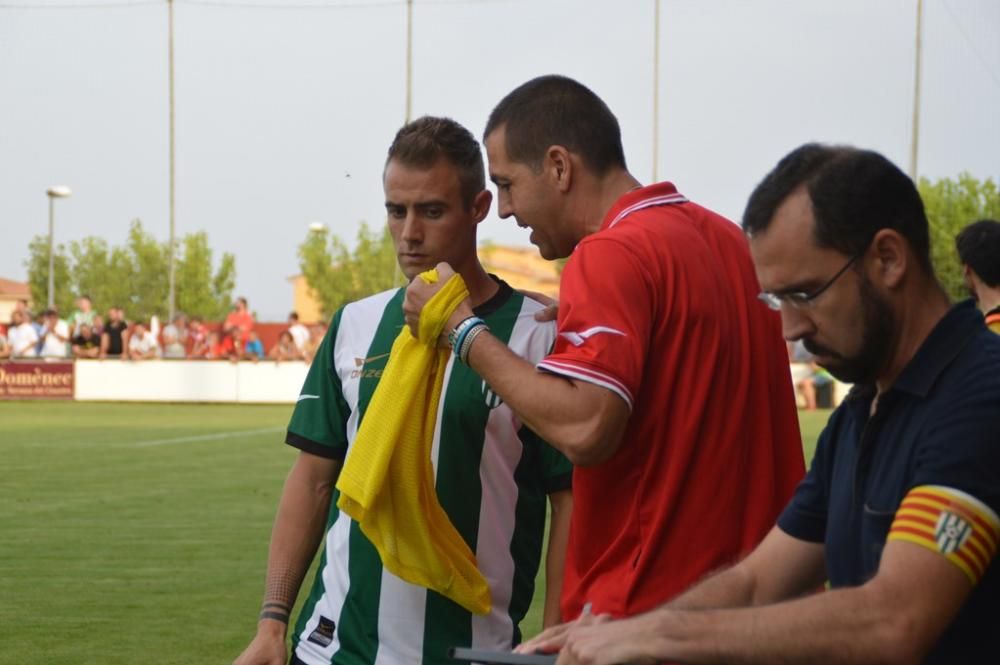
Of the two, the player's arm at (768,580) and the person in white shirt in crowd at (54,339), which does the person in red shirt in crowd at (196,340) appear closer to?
the person in white shirt in crowd at (54,339)

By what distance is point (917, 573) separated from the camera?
101 inches

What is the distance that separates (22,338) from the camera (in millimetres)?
36906

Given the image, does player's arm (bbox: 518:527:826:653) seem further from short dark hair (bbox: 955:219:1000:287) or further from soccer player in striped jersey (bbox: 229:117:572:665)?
short dark hair (bbox: 955:219:1000:287)

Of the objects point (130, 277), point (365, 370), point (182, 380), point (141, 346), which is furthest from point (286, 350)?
point (130, 277)

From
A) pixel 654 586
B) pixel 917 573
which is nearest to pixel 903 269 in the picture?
pixel 917 573

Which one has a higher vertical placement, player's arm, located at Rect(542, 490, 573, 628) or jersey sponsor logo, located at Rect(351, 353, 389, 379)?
jersey sponsor logo, located at Rect(351, 353, 389, 379)

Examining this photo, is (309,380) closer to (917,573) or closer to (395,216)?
(395,216)

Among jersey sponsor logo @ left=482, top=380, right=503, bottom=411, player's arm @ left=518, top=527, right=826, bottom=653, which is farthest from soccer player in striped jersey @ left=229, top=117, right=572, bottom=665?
player's arm @ left=518, top=527, right=826, bottom=653

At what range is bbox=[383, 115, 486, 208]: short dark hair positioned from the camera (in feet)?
15.1

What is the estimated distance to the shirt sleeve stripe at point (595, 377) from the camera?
3480 millimetres

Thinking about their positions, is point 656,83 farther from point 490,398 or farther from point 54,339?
point 490,398

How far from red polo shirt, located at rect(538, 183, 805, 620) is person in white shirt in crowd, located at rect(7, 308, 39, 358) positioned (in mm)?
34515

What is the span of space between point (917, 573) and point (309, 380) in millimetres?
2497

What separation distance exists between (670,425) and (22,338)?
35168mm
